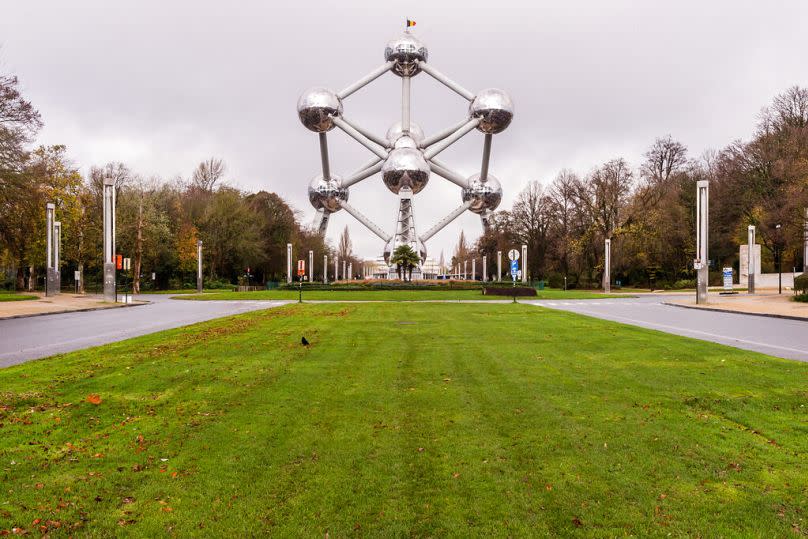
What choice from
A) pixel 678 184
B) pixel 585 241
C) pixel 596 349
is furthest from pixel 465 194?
pixel 596 349

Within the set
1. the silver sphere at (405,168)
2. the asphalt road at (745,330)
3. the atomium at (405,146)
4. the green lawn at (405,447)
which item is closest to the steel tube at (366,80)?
the atomium at (405,146)

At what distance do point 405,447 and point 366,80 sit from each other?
181 feet

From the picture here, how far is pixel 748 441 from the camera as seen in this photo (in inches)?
214

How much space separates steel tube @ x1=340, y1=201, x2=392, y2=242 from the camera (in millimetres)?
63094

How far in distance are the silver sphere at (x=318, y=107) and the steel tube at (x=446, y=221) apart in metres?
17.4

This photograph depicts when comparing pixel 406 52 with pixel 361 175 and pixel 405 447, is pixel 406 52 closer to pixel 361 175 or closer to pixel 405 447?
pixel 361 175

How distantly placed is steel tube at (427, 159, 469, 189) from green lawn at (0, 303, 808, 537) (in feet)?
176

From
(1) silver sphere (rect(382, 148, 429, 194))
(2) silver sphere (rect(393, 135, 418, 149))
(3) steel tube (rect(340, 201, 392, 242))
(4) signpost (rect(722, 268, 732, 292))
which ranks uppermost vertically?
(2) silver sphere (rect(393, 135, 418, 149))

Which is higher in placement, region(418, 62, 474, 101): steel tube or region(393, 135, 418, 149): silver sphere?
region(418, 62, 474, 101): steel tube

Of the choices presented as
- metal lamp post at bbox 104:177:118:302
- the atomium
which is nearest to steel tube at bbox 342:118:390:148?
the atomium

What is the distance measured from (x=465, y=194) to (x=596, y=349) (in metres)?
52.8

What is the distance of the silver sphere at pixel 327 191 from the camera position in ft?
200

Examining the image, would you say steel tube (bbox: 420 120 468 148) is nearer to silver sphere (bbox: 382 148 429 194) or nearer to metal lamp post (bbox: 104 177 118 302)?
silver sphere (bbox: 382 148 429 194)

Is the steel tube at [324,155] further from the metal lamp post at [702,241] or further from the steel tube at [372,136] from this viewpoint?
the metal lamp post at [702,241]
